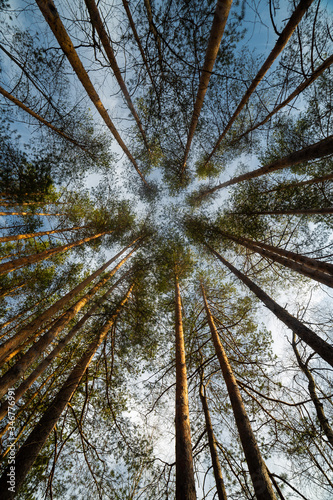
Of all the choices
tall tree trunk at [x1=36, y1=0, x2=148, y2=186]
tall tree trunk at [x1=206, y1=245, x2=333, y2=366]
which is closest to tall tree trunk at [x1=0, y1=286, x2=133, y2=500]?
tall tree trunk at [x1=206, y1=245, x2=333, y2=366]

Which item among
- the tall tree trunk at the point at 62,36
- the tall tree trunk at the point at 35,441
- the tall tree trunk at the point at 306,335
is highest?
the tall tree trunk at the point at 62,36

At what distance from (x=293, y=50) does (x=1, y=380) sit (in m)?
9.72

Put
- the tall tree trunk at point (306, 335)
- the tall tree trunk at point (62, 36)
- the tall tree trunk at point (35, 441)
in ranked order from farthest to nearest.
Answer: the tall tree trunk at point (306, 335) → the tall tree trunk at point (62, 36) → the tall tree trunk at point (35, 441)

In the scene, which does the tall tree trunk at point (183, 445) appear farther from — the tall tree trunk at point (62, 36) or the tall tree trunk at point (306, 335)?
the tall tree trunk at point (62, 36)

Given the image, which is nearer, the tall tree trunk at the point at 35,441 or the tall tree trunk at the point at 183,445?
the tall tree trunk at the point at 183,445

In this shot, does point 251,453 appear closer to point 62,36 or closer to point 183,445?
point 183,445

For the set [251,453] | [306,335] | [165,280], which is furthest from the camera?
[165,280]

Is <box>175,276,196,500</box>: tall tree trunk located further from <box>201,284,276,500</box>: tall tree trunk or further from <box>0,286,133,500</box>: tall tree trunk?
<box>0,286,133,500</box>: tall tree trunk

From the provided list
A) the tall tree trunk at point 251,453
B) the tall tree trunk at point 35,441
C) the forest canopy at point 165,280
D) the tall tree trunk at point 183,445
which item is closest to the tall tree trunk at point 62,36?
the forest canopy at point 165,280

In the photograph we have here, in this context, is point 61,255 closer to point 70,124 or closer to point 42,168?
point 42,168

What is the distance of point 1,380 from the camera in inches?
102

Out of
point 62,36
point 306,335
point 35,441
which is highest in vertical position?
point 62,36

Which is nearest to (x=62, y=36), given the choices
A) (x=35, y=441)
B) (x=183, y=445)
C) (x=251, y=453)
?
(x=35, y=441)

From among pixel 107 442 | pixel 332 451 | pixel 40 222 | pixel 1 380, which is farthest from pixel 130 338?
pixel 40 222
